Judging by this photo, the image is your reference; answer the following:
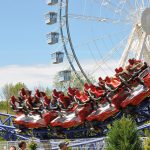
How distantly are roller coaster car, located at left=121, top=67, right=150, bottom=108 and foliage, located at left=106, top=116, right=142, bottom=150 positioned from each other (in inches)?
204

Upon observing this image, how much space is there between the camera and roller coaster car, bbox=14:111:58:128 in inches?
627

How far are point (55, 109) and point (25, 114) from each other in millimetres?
1736

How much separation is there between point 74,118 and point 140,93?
309 centimetres

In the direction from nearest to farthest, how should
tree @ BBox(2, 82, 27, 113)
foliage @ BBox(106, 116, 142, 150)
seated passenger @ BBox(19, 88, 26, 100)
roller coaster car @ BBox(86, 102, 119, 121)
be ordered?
foliage @ BBox(106, 116, 142, 150)
roller coaster car @ BBox(86, 102, 119, 121)
seated passenger @ BBox(19, 88, 26, 100)
tree @ BBox(2, 82, 27, 113)

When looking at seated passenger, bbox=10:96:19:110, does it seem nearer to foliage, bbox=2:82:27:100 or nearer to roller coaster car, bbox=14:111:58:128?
roller coaster car, bbox=14:111:58:128

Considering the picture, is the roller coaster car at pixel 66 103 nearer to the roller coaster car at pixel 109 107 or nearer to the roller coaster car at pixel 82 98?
the roller coaster car at pixel 82 98

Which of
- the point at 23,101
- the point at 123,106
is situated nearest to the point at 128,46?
the point at 23,101

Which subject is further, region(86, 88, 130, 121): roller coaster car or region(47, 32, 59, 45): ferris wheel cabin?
region(47, 32, 59, 45): ferris wheel cabin

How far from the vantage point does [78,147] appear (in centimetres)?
1146

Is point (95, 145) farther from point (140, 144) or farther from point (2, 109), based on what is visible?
point (2, 109)

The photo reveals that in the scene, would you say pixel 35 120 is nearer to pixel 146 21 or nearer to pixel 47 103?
pixel 47 103

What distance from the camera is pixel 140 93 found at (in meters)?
12.4

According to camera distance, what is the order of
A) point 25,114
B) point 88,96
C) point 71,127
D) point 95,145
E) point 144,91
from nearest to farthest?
point 95,145 < point 144,91 < point 88,96 < point 71,127 < point 25,114

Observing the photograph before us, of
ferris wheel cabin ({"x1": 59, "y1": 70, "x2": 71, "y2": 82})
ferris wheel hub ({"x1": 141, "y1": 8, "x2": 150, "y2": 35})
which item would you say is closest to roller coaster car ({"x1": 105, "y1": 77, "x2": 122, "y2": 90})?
ferris wheel hub ({"x1": 141, "y1": 8, "x2": 150, "y2": 35})
